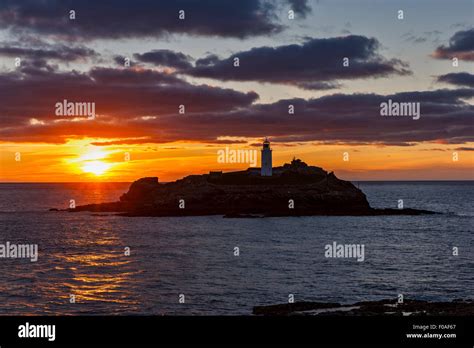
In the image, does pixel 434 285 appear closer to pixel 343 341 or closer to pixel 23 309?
pixel 23 309

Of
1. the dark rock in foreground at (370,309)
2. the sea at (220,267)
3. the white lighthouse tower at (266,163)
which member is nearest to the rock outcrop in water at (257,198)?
the white lighthouse tower at (266,163)

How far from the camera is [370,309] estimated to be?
29.8 meters

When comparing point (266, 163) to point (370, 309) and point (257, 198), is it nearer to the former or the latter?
point (257, 198)

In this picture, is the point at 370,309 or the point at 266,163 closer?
the point at 370,309

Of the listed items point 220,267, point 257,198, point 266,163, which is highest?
point 266,163

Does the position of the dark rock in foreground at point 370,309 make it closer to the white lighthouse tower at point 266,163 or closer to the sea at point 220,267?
the sea at point 220,267

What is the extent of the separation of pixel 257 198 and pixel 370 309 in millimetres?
97635

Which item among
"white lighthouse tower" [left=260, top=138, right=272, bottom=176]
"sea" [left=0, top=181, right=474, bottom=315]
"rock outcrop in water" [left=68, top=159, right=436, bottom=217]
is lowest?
"sea" [left=0, top=181, right=474, bottom=315]

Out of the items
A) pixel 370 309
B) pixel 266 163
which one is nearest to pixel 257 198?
pixel 266 163

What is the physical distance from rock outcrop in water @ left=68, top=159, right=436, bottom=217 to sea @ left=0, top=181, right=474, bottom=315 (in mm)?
25311

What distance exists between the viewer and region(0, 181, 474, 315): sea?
1439 inches

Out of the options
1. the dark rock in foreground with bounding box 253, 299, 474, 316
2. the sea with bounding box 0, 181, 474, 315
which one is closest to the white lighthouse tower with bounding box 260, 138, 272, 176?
the sea with bounding box 0, 181, 474, 315

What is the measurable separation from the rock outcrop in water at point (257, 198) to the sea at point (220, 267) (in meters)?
25.3

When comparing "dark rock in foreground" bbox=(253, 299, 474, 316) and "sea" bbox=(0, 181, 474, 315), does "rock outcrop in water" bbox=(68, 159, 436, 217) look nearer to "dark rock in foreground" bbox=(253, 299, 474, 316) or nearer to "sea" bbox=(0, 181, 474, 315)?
"sea" bbox=(0, 181, 474, 315)
